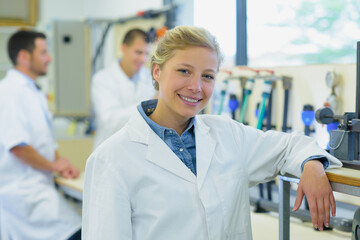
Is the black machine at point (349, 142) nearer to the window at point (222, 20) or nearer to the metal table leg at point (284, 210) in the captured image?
the metal table leg at point (284, 210)

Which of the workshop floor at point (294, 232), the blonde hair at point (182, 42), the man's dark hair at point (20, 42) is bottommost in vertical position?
the workshop floor at point (294, 232)

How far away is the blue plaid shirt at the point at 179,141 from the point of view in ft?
4.36

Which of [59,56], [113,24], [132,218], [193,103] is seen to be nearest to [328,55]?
[193,103]

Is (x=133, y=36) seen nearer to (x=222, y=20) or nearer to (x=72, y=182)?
(x=222, y=20)

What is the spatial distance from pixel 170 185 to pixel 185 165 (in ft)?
0.30

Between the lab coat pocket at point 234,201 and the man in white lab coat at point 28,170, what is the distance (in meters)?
1.38

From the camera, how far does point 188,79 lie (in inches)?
50.5

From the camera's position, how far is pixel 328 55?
2.37 meters

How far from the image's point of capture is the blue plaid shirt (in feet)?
4.36

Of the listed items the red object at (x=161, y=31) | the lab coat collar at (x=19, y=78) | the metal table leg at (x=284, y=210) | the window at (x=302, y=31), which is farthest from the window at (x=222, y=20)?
the metal table leg at (x=284, y=210)

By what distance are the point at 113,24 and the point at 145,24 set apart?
0.46 meters

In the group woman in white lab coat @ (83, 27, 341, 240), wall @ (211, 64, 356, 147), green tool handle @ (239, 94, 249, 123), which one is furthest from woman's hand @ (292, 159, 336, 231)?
green tool handle @ (239, 94, 249, 123)

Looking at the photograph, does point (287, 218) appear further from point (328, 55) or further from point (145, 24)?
point (145, 24)

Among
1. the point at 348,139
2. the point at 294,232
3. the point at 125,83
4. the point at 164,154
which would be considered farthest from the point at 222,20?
Result: the point at 164,154
